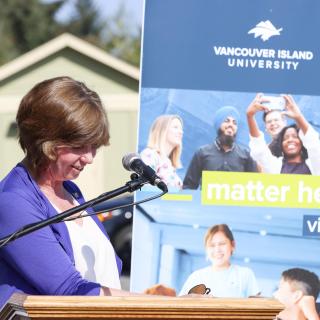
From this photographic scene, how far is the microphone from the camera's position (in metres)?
2.77

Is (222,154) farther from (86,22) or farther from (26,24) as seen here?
(86,22)

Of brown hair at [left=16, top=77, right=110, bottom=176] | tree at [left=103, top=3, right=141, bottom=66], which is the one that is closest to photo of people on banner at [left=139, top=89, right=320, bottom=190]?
brown hair at [left=16, top=77, right=110, bottom=176]

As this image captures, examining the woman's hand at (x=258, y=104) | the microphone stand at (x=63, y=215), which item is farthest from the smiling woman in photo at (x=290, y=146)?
the microphone stand at (x=63, y=215)

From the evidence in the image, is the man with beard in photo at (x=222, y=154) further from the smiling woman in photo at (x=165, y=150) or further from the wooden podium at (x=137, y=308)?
the wooden podium at (x=137, y=308)

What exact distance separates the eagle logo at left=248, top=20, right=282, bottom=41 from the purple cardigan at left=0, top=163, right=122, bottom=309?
5.82ft

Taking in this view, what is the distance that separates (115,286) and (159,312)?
0.78 meters

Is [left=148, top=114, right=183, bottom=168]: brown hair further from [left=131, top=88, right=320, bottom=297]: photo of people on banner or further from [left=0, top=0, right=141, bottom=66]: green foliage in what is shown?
[left=0, top=0, right=141, bottom=66]: green foliage

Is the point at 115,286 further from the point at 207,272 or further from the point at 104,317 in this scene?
the point at 207,272

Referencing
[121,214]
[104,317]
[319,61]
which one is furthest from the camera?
[121,214]

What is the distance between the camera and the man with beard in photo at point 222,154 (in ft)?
14.3

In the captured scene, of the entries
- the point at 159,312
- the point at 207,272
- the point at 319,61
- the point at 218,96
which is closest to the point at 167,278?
the point at 207,272

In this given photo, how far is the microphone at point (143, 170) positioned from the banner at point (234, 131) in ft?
4.95

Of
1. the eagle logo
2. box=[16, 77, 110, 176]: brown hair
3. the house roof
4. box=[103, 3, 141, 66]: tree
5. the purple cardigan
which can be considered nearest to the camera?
the purple cardigan

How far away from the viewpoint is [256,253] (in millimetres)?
4367
